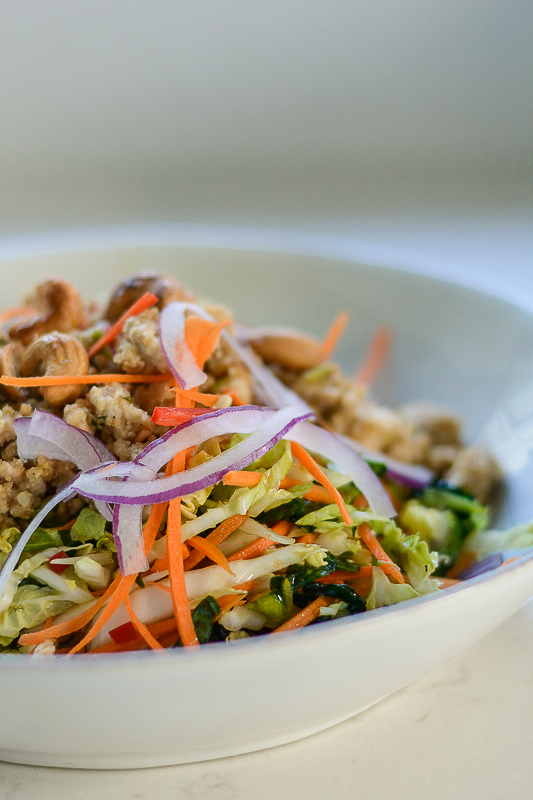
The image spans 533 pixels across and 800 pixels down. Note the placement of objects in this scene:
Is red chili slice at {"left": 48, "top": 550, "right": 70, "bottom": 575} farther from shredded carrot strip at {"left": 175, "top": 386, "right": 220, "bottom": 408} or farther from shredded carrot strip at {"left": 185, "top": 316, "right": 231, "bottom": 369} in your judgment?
shredded carrot strip at {"left": 185, "top": 316, "right": 231, "bottom": 369}

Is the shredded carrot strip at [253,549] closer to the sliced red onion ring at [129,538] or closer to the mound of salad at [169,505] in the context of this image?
the mound of salad at [169,505]

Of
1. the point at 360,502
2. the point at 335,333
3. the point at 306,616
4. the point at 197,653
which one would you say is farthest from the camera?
the point at 335,333

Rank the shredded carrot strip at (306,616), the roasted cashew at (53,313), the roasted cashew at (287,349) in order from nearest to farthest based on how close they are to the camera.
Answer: the shredded carrot strip at (306,616) → the roasted cashew at (53,313) → the roasted cashew at (287,349)

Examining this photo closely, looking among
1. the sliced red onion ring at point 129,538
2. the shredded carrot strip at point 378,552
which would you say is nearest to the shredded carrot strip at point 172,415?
the sliced red onion ring at point 129,538

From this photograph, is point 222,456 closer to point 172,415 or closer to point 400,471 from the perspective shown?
point 172,415

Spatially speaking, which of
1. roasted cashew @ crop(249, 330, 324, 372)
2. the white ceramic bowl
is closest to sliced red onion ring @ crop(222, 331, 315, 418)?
roasted cashew @ crop(249, 330, 324, 372)

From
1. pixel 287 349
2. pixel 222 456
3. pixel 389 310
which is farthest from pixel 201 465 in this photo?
pixel 389 310
